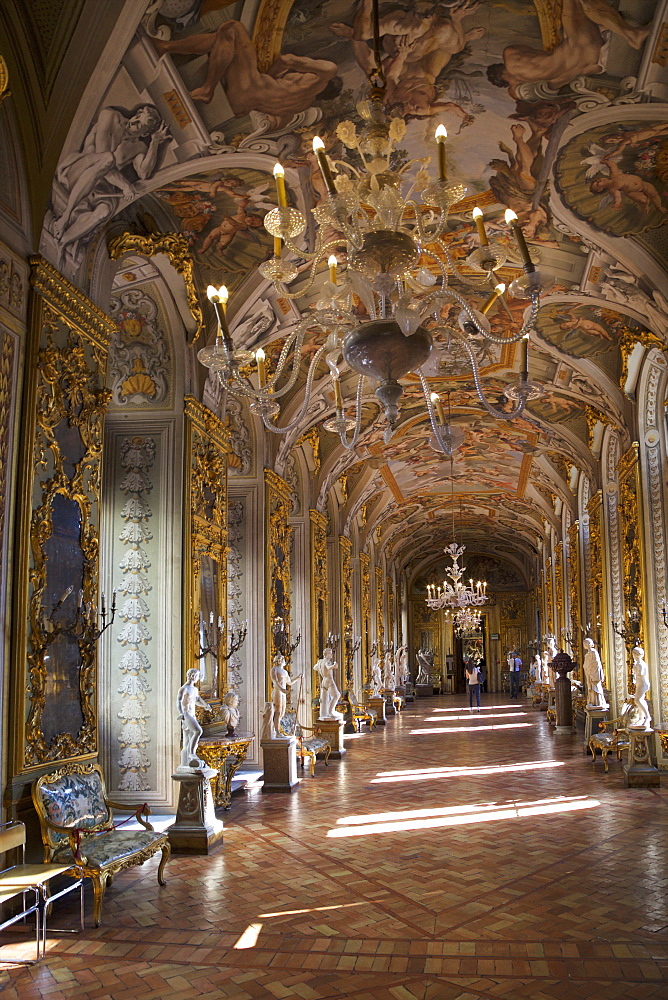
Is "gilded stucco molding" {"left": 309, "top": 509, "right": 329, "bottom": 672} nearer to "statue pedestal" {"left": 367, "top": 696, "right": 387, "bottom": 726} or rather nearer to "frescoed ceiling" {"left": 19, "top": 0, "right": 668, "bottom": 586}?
"statue pedestal" {"left": 367, "top": 696, "right": 387, "bottom": 726}

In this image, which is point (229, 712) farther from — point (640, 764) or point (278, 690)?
point (640, 764)

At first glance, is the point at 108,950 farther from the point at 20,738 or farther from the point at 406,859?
the point at 406,859

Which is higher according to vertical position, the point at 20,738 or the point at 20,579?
the point at 20,579

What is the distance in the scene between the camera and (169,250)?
8414 mm

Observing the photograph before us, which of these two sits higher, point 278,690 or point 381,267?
point 381,267

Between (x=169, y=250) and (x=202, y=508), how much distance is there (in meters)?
3.21

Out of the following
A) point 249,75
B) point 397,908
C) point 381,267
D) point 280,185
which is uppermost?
point 249,75

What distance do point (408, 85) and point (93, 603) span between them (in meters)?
5.23

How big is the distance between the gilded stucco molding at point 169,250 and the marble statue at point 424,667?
33.2 meters

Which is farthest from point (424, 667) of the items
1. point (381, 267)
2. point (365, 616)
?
point (381, 267)

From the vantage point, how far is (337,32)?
6.32m

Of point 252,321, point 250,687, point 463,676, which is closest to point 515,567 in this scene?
point 463,676

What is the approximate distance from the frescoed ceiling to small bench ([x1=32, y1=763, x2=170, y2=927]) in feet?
13.8

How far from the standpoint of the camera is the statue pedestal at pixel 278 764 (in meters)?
11.3
